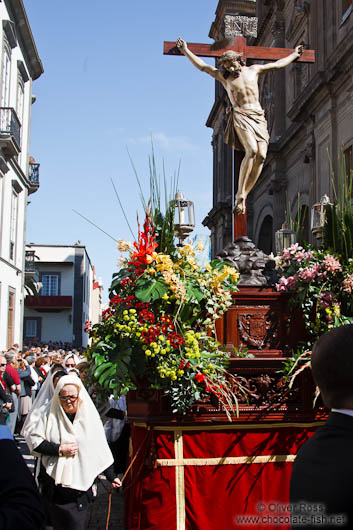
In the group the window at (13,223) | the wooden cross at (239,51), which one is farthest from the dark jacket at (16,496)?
the window at (13,223)

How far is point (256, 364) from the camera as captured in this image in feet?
16.5

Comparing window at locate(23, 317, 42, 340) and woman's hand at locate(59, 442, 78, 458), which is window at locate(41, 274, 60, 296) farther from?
woman's hand at locate(59, 442, 78, 458)

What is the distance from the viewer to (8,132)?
19.8 meters

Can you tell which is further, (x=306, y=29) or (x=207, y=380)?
(x=306, y=29)

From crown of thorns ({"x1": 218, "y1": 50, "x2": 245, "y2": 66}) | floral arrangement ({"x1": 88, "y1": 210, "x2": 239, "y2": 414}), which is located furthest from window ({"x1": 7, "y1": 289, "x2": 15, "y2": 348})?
floral arrangement ({"x1": 88, "y1": 210, "x2": 239, "y2": 414})

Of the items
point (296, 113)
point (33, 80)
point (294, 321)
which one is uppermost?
point (33, 80)

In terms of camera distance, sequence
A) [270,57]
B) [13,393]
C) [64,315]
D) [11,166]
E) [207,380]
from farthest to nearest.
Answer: [64,315] → [11,166] → [13,393] → [270,57] → [207,380]

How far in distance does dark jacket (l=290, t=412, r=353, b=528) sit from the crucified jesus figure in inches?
169

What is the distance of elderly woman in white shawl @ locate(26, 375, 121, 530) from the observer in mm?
4781

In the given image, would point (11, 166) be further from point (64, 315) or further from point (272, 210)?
point (64, 315)

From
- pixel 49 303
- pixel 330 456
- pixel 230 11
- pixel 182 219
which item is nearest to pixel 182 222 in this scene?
pixel 182 219

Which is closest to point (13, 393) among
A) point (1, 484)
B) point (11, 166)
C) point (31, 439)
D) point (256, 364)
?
point (31, 439)

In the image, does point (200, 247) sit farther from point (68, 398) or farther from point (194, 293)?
point (68, 398)

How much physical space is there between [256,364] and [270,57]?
3.45 metres
